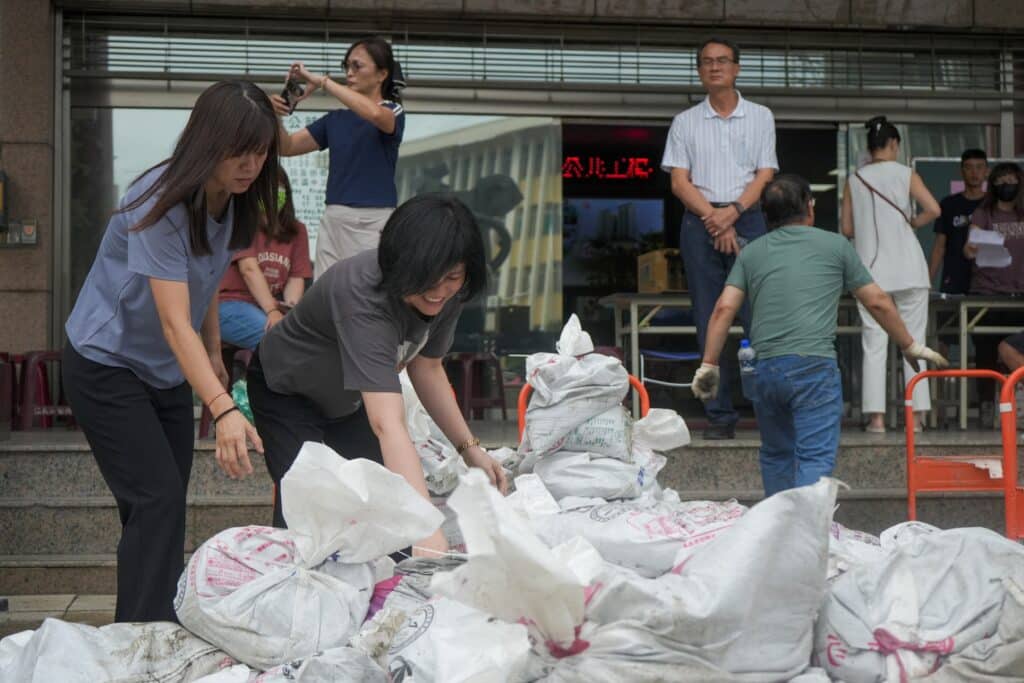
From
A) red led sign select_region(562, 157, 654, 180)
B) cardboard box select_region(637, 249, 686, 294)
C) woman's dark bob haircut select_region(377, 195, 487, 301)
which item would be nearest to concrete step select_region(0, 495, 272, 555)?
woman's dark bob haircut select_region(377, 195, 487, 301)

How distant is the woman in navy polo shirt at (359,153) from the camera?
609cm

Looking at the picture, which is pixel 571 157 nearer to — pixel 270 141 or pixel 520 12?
pixel 520 12

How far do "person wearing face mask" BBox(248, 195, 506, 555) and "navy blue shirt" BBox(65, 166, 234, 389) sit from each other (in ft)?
1.03

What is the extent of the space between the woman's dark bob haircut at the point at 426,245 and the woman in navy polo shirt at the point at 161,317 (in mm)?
419

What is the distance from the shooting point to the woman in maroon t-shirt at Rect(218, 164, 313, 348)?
6.45 meters

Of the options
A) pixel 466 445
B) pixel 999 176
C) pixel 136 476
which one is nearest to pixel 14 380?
pixel 136 476

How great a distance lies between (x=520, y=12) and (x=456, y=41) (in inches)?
20.1

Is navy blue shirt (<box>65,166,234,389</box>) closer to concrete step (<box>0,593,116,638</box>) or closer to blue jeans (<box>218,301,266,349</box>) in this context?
concrete step (<box>0,593,116,638</box>)

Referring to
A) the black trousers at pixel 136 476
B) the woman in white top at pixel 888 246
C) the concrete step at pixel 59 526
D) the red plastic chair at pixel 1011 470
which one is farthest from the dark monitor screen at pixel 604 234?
the black trousers at pixel 136 476

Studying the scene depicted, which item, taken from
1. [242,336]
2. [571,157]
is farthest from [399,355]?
[571,157]

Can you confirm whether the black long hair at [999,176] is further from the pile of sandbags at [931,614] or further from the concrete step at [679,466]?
the pile of sandbags at [931,614]

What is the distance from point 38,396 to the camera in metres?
8.00

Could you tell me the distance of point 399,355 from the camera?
3.44 metres

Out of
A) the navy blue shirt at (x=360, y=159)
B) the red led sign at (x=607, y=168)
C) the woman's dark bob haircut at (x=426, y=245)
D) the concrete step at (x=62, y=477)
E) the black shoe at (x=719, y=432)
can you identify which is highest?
the red led sign at (x=607, y=168)
